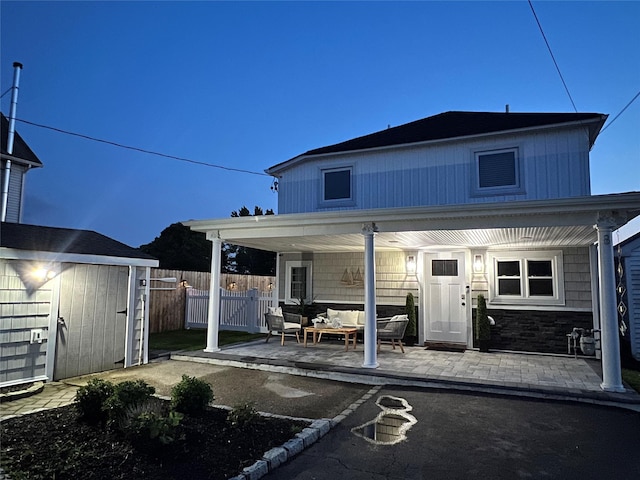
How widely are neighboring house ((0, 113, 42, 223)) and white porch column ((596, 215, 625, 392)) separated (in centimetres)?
1459

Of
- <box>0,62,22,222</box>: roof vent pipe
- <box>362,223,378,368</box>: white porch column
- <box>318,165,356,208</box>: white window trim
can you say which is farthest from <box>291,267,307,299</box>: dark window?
<box>0,62,22,222</box>: roof vent pipe

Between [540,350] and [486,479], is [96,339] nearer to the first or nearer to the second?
[486,479]

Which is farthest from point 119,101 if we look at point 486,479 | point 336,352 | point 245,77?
point 486,479

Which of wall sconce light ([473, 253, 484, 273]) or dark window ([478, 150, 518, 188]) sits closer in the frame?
dark window ([478, 150, 518, 188])

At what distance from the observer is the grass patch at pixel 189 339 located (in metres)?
9.69

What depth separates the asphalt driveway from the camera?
346 cm

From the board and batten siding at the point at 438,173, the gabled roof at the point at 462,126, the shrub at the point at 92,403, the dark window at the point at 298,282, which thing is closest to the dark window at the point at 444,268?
the board and batten siding at the point at 438,173

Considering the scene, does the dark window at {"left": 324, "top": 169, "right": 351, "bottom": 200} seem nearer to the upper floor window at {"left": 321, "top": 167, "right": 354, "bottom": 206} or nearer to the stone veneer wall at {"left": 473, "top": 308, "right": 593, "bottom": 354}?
the upper floor window at {"left": 321, "top": 167, "right": 354, "bottom": 206}

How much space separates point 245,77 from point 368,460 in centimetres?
1678

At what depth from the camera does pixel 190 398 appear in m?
4.39

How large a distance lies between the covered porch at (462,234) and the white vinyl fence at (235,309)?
95.3 inches

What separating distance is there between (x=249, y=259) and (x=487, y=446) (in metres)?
24.9

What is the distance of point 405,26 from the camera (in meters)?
9.40

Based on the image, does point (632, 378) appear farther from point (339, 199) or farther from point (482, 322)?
point (339, 199)
